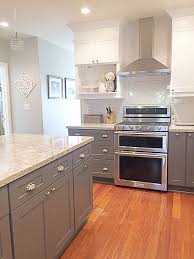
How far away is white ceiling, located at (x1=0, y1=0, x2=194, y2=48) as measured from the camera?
306 cm

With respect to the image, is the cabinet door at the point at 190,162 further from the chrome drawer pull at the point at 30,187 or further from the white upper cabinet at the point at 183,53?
the chrome drawer pull at the point at 30,187

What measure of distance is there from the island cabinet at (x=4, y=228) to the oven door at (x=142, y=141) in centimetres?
241

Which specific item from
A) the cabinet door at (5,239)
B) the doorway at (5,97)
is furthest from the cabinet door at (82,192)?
the doorway at (5,97)

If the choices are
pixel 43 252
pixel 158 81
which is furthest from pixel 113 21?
pixel 43 252

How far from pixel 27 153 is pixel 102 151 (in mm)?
1923

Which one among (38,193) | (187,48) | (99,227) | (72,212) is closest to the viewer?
(38,193)

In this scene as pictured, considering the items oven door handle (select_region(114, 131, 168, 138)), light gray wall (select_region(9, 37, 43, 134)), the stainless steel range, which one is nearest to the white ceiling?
light gray wall (select_region(9, 37, 43, 134))

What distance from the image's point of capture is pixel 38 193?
1.64 metres

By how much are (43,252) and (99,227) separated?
0.93 m

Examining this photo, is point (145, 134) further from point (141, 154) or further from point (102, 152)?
point (102, 152)

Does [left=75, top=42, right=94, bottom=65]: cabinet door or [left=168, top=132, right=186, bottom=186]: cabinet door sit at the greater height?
[left=75, top=42, right=94, bottom=65]: cabinet door

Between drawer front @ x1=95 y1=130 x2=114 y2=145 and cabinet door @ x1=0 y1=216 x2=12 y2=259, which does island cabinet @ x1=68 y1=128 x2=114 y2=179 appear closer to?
drawer front @ x1=95 y1=130 x2=114 y2=145

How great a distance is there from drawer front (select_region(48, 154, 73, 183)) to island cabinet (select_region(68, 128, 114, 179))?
157 cm

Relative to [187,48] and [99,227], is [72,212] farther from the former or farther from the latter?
[187,48]
